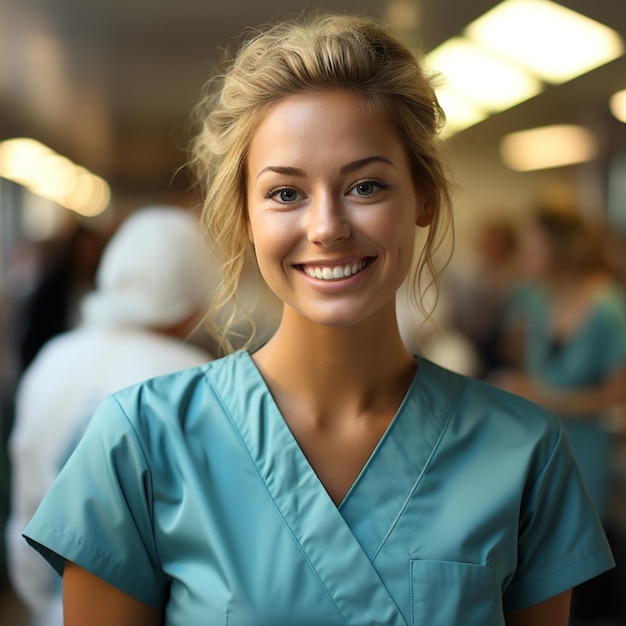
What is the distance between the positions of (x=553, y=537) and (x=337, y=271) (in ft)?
1.31

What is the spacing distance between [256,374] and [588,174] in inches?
135

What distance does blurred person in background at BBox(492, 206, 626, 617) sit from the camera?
7.38 ft

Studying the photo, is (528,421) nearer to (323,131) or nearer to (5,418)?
(323,131)

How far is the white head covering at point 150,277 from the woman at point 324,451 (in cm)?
66

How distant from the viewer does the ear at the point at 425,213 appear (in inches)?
36.7

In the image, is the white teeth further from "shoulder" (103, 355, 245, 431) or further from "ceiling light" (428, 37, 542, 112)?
"ceiling light" (428, 37, 542, 112)

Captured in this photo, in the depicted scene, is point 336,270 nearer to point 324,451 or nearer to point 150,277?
point 324,451

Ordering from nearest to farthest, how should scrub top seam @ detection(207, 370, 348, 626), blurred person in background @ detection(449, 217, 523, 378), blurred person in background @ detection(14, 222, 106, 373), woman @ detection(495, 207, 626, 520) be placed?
1. scrub top seam @ detection(207, 370, 348, 626)
2. woman @ detection(495, 207, 626, 520)
3. blurred person in background @ detection(14, 222, 106, 373)
4. blurred person in background @ detection(449, 217, 523, 378)

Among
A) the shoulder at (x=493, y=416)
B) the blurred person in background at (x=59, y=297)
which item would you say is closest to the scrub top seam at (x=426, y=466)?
the shoulder at (x=493, y=416)

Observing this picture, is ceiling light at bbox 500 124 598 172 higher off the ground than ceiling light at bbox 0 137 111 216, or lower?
higher

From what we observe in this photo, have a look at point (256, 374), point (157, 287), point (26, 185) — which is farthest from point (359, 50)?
point (26, 185)

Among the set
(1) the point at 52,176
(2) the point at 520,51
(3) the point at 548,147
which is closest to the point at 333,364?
(2) the point at 520,51

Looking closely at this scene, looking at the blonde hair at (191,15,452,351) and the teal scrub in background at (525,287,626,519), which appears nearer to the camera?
the blonde hair at (191,15,452,351)

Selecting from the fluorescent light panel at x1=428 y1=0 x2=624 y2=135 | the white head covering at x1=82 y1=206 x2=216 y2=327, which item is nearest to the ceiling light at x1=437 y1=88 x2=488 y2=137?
the fluorescent light panel at x1=428 y1=0 x2=624 y2=135
